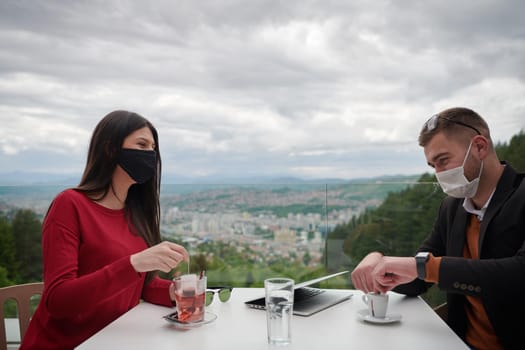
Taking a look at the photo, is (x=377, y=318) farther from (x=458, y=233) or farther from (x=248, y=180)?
(x=248, y=180)

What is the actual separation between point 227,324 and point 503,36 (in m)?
4.27

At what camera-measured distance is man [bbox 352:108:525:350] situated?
1.38 meters

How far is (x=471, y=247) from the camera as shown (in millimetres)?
1753

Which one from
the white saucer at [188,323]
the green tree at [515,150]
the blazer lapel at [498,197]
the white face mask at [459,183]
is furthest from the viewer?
the green tree at [515,150]

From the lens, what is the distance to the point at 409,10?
455 centimetres

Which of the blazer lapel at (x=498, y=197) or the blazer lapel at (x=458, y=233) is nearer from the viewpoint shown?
the blazer lapel at (x=498, y=197)

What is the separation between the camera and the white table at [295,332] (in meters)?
1.15

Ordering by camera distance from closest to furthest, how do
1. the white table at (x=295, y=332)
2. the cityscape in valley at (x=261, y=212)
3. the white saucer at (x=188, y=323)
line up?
the white table at (x=295, y=332), the white saucer at (x=188, y=323), the cityscape in valley at (x=261, y=212)

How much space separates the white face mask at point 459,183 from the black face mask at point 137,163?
1.13 metres

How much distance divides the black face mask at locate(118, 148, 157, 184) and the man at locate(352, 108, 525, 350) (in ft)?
2.89

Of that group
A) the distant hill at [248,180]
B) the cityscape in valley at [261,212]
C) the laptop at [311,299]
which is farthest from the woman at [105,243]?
the cityscape in valley at [261,212]

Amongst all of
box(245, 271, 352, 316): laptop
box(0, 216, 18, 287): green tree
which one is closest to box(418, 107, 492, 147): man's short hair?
box(245, 271, 352, 316): laptop

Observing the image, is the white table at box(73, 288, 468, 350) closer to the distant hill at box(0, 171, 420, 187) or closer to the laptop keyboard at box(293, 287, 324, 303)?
the laptop keyboard at box(293, 287, 324, 303)

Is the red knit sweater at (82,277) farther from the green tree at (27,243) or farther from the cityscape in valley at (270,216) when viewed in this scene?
the green tree at (27,243)
